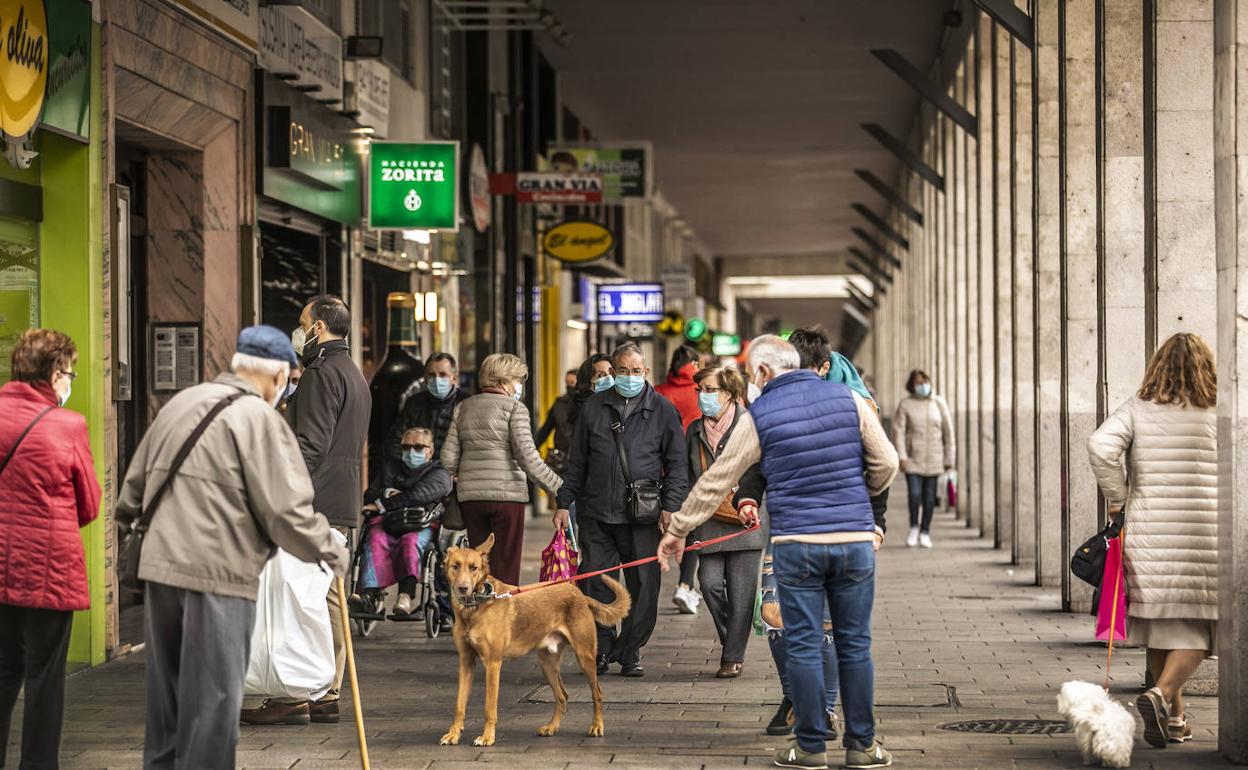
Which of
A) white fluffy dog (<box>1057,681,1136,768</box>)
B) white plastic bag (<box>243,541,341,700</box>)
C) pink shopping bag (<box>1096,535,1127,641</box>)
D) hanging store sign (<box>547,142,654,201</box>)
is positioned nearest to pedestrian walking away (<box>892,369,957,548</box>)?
hanging store sign (<box>547,142,654,201</box>)

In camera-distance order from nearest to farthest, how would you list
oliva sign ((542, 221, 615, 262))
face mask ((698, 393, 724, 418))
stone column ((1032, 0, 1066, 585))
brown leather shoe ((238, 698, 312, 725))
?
brown leather shoe ((238, 698, 312, 725)), face mask ((698, 393, 724, 418)), stone column ((1032, 0, 1066, 585)), oliva sign ((542, 221, 615, 262))

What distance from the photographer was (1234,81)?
7629 millimetres

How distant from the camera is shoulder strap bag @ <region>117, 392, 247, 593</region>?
233 inches

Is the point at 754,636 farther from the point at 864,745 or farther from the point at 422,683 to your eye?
the point at 864,745

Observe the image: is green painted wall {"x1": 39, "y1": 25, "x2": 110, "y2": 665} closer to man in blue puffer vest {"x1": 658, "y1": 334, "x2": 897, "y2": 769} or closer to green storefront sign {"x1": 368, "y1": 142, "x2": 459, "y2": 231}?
man in blue puffer vest {"x1": 658, "y1": 334, "x2": 897, "y2": 769}

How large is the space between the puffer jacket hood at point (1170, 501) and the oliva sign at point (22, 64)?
534 centimetres

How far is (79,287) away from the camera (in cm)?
1024

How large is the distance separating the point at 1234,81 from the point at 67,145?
6080mm

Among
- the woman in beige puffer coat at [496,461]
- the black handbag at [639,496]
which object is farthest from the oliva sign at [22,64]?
the black handbag at [639,496]

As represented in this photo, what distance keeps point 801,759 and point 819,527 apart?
0.93 meters

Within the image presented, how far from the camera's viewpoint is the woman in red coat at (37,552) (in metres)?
6.73

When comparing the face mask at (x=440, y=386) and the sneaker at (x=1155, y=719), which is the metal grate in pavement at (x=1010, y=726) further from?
the face mask at (x=440, y=386)

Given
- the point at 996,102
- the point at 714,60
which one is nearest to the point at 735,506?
the point at 996,102

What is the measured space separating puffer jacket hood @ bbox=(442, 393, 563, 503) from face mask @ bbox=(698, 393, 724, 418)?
1.03 meters
